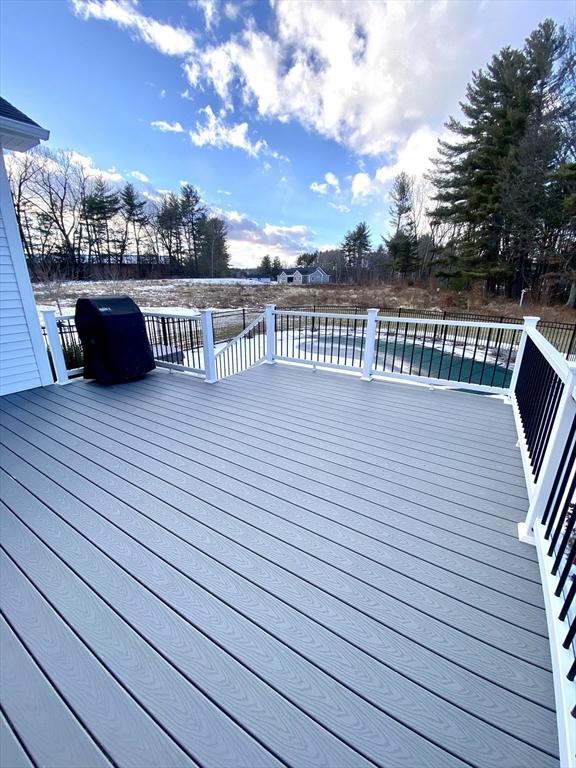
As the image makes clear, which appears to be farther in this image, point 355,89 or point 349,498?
point 355,89

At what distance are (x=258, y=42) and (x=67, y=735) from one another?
1009 cm

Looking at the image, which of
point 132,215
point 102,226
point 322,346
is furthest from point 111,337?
point 132,215

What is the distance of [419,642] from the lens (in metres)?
1.24

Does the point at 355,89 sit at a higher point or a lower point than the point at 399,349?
higher

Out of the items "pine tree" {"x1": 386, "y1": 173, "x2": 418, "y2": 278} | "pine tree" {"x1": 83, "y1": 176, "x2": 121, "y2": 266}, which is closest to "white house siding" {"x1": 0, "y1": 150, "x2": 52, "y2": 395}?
"pine tree" {"x1": 83, "y1": 176, "x2": 121, "y2": 266}

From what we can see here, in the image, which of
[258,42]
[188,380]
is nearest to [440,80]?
[258,42]

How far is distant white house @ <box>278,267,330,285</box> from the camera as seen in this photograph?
41031mm

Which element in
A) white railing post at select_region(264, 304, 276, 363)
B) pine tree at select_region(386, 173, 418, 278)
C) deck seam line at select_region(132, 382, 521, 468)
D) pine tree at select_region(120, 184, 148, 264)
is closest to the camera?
deck seam line at select_region(132, 382, 521, 468)

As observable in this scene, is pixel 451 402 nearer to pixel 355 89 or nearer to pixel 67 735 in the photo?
pixel 67 735

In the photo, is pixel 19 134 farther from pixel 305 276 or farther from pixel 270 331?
pixel 305 276

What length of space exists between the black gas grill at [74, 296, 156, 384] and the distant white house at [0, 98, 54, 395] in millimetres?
504

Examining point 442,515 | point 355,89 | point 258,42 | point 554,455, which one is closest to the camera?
point 554,455

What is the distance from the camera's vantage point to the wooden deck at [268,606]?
99 cm

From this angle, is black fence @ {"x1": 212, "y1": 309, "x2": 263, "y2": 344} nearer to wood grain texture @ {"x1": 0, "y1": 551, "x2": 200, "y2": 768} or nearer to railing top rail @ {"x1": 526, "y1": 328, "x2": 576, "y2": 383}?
railing top rail @ {"x1": 526, "y1": 328, "x2": 576, "y2": 383}
